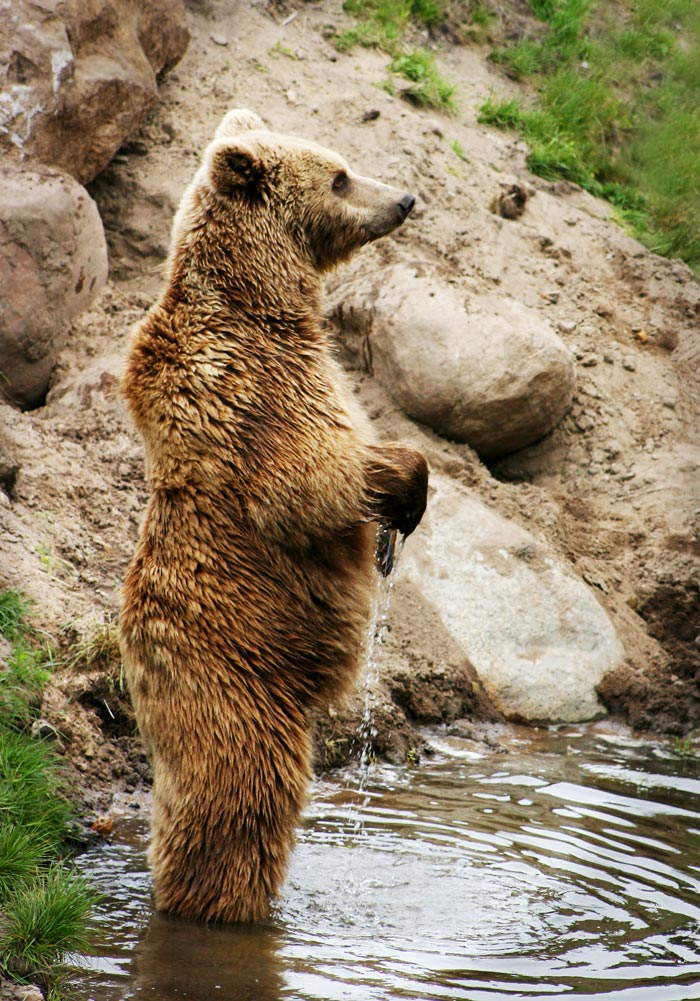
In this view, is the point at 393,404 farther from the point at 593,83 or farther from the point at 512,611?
the point at 593,83

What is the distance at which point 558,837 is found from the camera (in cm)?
521

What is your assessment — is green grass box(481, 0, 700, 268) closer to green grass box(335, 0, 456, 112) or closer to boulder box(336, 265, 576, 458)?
green grass box(335, 0, 456, 112)

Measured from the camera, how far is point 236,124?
5047mm

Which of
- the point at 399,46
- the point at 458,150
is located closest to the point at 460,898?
the point at 458,150

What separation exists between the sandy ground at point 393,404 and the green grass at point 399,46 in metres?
0.15

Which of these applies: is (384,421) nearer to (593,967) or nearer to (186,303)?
(186,303)

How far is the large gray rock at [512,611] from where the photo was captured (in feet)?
22.3

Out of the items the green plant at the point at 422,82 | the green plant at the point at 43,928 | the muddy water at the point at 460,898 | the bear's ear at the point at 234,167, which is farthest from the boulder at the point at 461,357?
the green plant at the point at 43,928

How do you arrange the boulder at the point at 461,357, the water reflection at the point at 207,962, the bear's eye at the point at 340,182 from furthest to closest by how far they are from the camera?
1. the boulder at the point at 461,357
2. the bear's eye at the point at 340,182
3. the water reflection at the point at 207,962

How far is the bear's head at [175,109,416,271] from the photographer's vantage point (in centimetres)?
452

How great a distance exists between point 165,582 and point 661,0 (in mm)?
9386

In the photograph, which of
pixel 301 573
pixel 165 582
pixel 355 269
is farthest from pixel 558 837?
pixel 355 269

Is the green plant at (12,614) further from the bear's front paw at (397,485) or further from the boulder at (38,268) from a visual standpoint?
the boulder at (38,268)

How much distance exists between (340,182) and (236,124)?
1.80 feet
